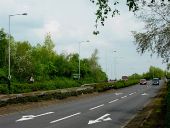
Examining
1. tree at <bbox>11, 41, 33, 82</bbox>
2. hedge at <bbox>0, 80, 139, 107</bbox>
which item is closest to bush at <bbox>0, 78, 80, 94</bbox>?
hedge at <bbox>0, 80, 139, 107</bbox>

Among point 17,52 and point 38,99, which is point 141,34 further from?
point 17,52

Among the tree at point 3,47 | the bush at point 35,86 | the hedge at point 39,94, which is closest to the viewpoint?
the hedge at point 39,94

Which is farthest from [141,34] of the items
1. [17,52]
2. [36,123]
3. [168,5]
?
[17,52]

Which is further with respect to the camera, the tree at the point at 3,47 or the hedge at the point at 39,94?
the tree at the point at 3,47

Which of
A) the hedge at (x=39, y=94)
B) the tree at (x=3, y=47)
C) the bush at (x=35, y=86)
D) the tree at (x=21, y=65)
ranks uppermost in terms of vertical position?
the tree at (x=3, y=47)

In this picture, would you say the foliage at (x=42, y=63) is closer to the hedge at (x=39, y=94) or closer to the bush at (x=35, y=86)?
the bush at (x=35, y=86)

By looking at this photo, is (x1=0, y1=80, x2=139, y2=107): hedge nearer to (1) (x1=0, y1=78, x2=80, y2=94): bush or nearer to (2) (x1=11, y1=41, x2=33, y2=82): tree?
(1) (x1=0, y1=78, x2=80, y2=94): bush

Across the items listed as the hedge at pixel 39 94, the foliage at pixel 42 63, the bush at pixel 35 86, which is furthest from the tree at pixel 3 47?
the hedge at pixel 39 94

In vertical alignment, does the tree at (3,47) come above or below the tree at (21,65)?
above

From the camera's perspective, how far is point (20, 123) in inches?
947

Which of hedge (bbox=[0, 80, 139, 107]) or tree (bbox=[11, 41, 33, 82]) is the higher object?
tree (bbox=[11, 41, 33, 82])

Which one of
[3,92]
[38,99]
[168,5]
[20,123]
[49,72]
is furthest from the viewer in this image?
[49,72]

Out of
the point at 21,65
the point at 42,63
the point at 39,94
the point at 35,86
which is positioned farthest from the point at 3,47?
the point at 39,94

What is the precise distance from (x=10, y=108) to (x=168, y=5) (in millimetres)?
12484
